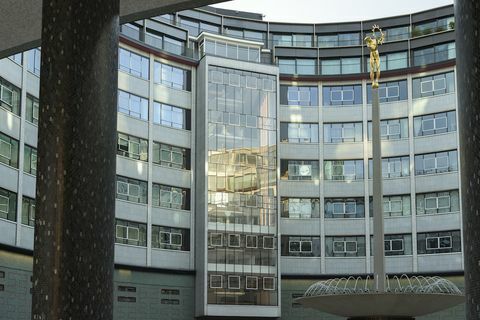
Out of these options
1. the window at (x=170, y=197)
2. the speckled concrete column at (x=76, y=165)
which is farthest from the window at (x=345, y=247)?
the speckled concrete column at (x=76, y=165)

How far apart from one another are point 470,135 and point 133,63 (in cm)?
5297

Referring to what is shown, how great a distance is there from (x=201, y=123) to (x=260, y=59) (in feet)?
24.6

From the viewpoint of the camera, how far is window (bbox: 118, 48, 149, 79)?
182 ft

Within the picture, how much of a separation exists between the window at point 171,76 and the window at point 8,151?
47.6 feet

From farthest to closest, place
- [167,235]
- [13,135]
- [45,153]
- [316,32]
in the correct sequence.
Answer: [316,32] → [167,235] → [13,135] → [45,153]

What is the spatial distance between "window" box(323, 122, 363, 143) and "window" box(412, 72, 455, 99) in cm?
476

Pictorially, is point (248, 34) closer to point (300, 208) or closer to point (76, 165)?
point (300, 208)

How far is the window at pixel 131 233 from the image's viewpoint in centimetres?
5359

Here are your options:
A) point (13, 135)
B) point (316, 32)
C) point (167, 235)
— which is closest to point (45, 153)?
point (13, 135)

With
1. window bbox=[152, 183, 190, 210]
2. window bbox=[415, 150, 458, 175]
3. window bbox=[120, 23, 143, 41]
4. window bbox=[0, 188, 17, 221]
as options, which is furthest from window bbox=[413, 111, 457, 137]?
window bbox=[0, 188, 17, 221]

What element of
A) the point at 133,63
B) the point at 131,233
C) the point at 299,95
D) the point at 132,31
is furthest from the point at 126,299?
the point at 299,95

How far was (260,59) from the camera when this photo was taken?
6147cm

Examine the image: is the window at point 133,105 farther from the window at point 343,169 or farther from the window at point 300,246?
the window at point 343,169

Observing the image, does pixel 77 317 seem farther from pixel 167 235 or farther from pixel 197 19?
pixel 197 19
